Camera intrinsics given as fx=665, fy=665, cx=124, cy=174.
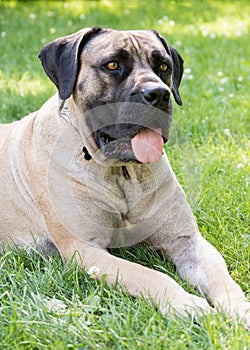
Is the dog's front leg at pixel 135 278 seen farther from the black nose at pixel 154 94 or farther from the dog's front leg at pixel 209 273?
the black nose at pixel 154 94

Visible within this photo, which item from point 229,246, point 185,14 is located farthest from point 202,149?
point 185,14

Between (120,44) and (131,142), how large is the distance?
47 centimetres

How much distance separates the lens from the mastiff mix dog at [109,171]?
2.97 metres

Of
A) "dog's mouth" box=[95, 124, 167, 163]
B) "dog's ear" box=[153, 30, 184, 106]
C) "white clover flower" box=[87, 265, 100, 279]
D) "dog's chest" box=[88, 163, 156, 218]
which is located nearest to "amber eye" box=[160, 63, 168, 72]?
"dog's ear" box=[153, 30, 184, 106]

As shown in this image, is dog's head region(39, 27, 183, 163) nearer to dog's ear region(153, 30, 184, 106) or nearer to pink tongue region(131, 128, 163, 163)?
pink tongue region(131, 128, 163, 163)

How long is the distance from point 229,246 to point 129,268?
68 cm

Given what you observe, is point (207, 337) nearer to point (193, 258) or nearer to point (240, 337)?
point (240, 337)

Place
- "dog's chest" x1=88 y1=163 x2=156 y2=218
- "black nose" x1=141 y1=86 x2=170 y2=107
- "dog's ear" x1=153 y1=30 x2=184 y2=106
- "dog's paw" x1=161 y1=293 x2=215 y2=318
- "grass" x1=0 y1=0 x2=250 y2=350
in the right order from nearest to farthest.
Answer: "grass" x1=0 y1=0 x2=250 y2=350, "dog's paw" x1=161 y1=293 x2=215 y2=318, "black nose" x1=141 y1=86 x2=170 y2=107, "dog's chest" x1=88 y1=163 x2=156 y2=218, "dog's ear" x1=153 y1=30 x2=184 y2=106

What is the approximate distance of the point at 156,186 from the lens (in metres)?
3.28

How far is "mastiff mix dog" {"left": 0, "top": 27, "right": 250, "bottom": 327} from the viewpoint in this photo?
2971mm

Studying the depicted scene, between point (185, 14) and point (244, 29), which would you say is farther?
point (185, 14)

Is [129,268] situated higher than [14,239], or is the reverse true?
[129,268]

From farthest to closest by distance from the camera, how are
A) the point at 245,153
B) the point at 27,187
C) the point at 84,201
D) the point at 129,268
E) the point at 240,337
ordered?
the point at 245,153
the point at 27,187
the point at 84,201
the point at 129,268
the point at 240,337

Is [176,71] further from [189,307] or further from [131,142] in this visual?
[189,307]
